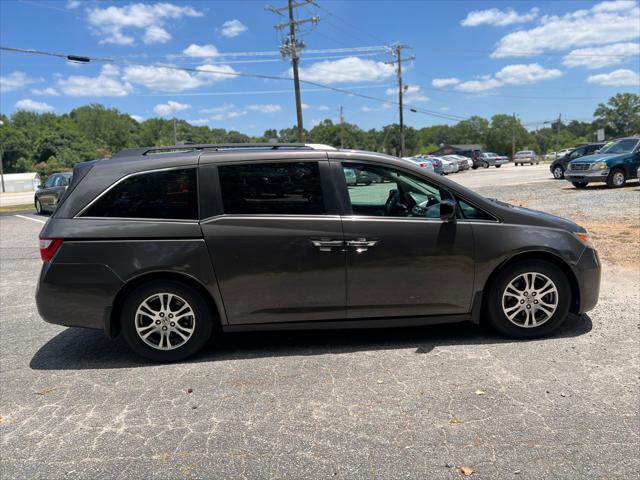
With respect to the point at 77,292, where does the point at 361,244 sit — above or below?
above

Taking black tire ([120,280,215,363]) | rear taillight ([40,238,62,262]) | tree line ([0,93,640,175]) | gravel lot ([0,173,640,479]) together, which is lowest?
gravel lot ([0,173,640,479])

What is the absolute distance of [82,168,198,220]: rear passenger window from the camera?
13.2 feet

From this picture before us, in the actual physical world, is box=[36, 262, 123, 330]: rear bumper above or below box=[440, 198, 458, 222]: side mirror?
below

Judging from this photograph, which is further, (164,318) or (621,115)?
(621,115)

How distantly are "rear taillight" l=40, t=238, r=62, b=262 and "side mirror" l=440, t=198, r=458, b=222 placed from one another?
3.17m

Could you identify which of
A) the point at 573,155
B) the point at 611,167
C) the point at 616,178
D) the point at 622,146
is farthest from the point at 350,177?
the point at 573,155

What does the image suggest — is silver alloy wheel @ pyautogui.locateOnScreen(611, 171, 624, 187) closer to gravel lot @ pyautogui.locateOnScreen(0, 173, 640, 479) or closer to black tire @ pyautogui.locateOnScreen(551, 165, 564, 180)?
black tire @ pyautogui.locateOnScreen(551, 165, 564, 180)

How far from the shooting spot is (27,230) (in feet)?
48.3


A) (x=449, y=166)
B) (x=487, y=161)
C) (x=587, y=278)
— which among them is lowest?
(x=587, y=278)

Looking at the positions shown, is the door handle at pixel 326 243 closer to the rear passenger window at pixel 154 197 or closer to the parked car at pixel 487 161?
the rear passenger window at pixel 154 197

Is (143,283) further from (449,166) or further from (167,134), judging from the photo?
(167,134)

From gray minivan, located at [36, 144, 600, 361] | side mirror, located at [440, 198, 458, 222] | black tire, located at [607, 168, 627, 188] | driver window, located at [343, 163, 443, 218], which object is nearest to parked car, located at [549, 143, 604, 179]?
black tire, located at [607, 168, 627, 188]

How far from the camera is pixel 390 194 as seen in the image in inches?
176

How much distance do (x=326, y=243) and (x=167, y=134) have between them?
13586cm
